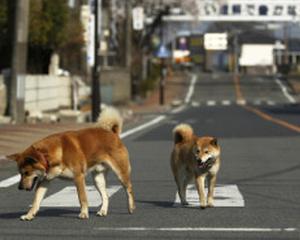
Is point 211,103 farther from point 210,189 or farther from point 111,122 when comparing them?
point 111,122

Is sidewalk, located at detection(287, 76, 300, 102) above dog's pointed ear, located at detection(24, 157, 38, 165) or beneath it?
beneath

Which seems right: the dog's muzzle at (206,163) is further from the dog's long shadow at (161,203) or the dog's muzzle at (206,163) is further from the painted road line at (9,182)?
the painted road line at (9,182)

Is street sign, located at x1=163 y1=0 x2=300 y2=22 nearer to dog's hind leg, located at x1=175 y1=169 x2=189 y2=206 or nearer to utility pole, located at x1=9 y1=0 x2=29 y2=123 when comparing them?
utility pole, located at x1=9 y1=0 x2=29 y2=123

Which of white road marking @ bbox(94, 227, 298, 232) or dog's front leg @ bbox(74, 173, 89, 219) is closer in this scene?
white road marking @ bbox(94, 227, 298, 232)

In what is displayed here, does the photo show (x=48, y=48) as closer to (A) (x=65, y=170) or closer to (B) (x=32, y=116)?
(B) (x=32, y=116)

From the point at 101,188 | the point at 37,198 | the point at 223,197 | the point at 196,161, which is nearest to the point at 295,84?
the point at 223,197

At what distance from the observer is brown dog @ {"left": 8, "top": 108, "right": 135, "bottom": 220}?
980 cm

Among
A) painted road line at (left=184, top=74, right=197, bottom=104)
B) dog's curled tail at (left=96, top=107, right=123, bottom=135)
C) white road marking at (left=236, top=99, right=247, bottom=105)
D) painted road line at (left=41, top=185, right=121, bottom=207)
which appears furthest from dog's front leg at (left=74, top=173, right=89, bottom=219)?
painted road line at (left=184, top=74, right=197, bottom=104)

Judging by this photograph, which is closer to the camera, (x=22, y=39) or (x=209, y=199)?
(x=209, y=199)

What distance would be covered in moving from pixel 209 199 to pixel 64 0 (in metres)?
30.9

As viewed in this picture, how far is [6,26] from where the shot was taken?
39.0 meters

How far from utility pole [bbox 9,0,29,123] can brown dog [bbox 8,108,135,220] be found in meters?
20.8

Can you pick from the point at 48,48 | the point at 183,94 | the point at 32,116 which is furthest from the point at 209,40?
the point at 32,116

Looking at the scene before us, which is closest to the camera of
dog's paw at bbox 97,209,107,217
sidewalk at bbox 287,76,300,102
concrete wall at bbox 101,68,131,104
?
dog's paw at bbox 97,209,107,217
